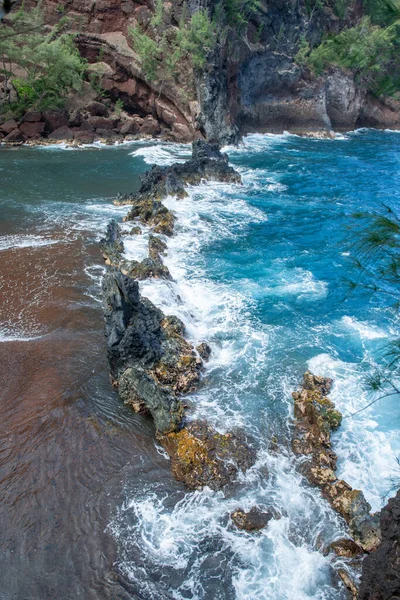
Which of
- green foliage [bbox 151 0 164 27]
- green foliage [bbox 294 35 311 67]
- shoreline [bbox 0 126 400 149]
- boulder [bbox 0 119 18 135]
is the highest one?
green foliage [bbox 151 0 164 27]

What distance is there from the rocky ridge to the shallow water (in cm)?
36

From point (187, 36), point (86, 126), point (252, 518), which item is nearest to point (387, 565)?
point (252, 518)

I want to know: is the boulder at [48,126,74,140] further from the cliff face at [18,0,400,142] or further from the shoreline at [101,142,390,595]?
the shoreline at [101,142,390,595]

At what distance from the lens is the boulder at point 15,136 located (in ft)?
129

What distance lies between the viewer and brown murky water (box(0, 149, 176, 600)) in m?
7.49

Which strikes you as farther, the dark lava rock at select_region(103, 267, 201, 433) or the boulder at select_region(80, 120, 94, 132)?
the boulder at select_region(80, 120, 94, 132)

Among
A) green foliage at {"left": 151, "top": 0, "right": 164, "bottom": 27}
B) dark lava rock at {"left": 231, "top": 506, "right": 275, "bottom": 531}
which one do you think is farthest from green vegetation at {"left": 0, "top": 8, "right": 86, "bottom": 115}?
dark lava rock at {"left": 231, "top": 506, "right": 275, "bottom": 531}

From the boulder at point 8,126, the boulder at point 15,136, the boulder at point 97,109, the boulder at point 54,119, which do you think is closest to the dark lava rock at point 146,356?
the boulder at point 15,136

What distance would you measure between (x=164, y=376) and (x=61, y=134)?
36.6 meters

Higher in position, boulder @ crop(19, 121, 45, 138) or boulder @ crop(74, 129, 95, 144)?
boulder @ crop(19, 121, 45, 138)

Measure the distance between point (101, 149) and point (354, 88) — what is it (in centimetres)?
3471

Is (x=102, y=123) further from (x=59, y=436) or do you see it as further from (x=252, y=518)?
(x=252, y=518)

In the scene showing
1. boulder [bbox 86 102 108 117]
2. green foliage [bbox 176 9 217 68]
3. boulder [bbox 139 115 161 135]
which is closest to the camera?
green foliage [bbox 176 9 217 68]

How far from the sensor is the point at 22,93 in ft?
133
